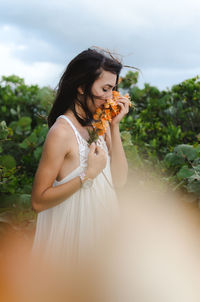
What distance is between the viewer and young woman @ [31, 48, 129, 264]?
6.54 ft

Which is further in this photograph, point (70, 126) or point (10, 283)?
point (10, 283)

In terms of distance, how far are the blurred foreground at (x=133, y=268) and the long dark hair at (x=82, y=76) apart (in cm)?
76

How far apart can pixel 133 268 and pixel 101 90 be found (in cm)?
99

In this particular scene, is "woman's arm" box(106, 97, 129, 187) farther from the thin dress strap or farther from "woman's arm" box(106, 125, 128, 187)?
the thin dress strap

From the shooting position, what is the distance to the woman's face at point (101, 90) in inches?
85.5

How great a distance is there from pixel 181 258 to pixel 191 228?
411 millimetres

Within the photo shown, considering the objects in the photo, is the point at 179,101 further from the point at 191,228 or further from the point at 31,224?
the point at 31,224

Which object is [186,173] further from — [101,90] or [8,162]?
[8,162]

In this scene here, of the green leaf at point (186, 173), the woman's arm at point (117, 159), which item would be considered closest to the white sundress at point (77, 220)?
the woman's arm at point (117, 159)

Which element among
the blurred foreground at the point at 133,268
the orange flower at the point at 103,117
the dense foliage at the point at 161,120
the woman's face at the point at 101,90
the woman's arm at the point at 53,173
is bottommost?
the blurred foreground at the point at 133,268

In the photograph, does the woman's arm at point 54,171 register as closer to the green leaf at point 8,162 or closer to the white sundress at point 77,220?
the white sundress at point 77,220

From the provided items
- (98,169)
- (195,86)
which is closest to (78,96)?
(98,169)

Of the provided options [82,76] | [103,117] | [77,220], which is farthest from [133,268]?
[82,76]

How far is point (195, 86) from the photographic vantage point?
4195 millimetres
